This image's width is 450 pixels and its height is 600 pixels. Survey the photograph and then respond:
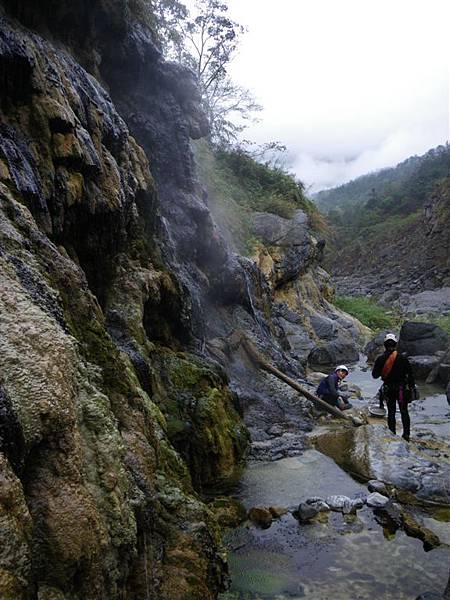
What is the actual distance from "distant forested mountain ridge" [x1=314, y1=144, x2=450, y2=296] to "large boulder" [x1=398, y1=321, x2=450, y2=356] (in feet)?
88.8

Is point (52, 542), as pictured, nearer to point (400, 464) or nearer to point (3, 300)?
point (3, 300)

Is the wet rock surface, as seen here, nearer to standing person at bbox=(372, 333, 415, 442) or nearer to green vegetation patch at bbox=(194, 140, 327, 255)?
standing person at bbox=(372, 333, 415, 442)

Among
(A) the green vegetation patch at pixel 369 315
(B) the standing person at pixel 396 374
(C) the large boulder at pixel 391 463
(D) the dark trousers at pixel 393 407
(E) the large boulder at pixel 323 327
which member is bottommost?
Result: (C) the large boulder at pixel 391 463

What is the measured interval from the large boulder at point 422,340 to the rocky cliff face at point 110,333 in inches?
287

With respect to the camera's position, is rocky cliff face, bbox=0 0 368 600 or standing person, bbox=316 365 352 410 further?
standing person, bbox=316 365 352 410

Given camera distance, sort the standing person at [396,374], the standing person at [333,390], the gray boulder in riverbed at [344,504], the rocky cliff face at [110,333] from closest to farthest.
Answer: the rocky cliff face at [110,333]
the gray boulder in riverbed at [344,504]
the standing person at [396,374]
the standing person at [333,390]

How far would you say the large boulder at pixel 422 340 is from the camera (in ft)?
63.0

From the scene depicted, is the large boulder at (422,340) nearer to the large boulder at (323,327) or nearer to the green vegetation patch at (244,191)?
the large boulder at (323,327)

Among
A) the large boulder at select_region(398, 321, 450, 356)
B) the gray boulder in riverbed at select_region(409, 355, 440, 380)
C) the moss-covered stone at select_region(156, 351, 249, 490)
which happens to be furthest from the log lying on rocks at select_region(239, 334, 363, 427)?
the large boulder at select_region(398, 321, 450, 356)

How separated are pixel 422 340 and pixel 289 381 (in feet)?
32.6

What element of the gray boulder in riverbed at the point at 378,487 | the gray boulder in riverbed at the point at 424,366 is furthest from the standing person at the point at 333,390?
the gray boulder in riverbed at the point at 424,366

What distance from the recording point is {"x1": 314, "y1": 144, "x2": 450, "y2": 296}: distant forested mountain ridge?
5384 cm

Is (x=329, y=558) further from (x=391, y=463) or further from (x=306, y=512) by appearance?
(x=391, y=463)

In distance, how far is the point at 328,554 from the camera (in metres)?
5.33
